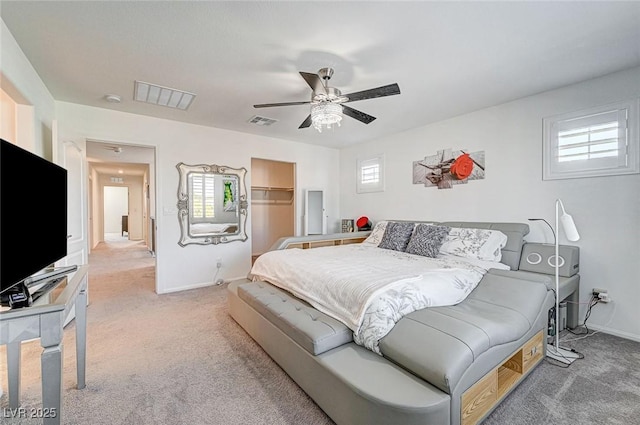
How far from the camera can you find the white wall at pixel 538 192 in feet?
8.33

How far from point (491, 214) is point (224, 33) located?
11.4 ft

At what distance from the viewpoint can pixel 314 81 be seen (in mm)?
2176

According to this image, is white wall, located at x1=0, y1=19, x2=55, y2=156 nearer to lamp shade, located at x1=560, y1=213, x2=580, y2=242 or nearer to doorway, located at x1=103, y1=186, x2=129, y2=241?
lamp shade, located at x1=560, y1=213, x2=580, y2=242

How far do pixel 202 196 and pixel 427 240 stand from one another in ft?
11.0

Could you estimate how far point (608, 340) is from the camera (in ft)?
8.21

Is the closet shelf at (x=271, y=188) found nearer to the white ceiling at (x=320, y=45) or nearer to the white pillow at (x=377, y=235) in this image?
the white pillow at (x=377, y=235)

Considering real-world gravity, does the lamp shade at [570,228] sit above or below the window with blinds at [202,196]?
below

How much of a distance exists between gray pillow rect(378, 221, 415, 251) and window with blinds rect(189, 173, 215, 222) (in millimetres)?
2737

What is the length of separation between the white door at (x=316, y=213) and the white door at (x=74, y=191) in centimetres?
340

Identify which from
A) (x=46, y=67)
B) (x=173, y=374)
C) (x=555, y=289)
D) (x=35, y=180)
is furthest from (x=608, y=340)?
(x=46, y=67)

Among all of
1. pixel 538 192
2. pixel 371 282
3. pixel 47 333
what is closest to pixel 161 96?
pixel 47 333

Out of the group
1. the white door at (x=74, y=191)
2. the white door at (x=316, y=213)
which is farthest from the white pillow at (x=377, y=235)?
the white door at (x=74, y=191)

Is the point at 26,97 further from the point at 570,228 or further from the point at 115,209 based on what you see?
the point at 115,209

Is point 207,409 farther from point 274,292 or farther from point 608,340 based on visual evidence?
point 608,340
